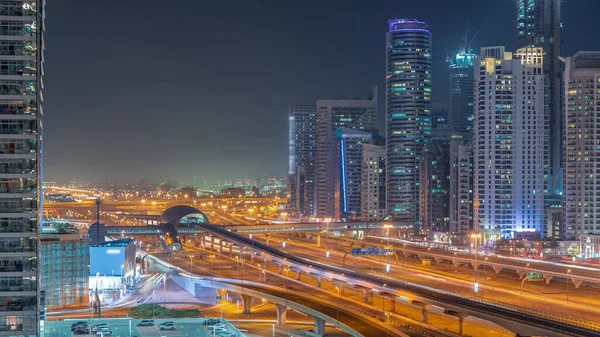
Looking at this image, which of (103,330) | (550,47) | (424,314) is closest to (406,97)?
(550,47)

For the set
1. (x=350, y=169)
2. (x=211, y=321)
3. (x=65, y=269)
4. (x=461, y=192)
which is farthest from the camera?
(x=350, y=169)

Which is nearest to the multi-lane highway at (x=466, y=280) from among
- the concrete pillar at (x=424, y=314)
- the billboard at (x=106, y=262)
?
the concrete pillar at (x=424, y=314)

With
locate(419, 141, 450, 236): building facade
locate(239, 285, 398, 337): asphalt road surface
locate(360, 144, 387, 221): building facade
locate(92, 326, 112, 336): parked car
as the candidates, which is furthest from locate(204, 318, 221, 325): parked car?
locate(360, 144, 387, 221): building facade

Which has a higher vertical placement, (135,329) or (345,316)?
(135,329)

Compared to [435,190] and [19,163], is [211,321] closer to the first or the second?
[19,163]

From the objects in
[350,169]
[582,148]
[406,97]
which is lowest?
[350,169]

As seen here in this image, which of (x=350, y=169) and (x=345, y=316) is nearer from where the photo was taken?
(x=345, y=316)

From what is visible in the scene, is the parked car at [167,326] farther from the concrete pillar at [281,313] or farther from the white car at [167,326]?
the concrete pillar at [281,313]
